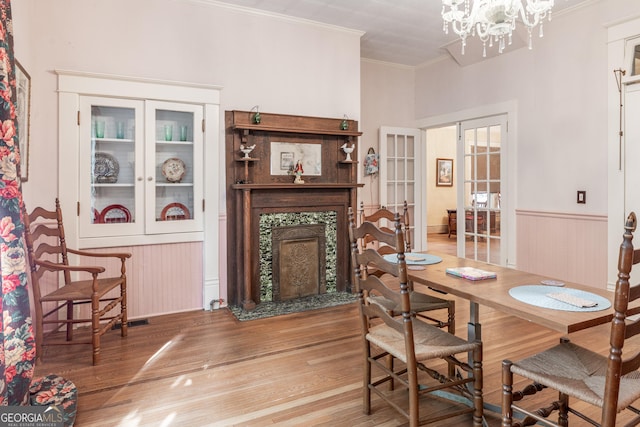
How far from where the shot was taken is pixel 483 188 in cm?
487

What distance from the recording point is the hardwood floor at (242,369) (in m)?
2.06

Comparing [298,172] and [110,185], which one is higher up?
[298,172]

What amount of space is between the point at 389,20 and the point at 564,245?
120 inches

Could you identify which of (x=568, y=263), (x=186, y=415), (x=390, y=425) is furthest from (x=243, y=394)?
(x=568, y=263)

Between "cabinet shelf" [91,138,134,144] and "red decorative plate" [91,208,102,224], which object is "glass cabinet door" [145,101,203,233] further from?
"red decorative plate" [91,208,102,224]

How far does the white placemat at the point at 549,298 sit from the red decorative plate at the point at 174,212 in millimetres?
3037

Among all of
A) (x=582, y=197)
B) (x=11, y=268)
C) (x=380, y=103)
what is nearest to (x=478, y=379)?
(x=11, y=268)

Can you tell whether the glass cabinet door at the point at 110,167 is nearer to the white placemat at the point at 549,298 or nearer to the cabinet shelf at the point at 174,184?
the cabinet shelf at the point at 174,184

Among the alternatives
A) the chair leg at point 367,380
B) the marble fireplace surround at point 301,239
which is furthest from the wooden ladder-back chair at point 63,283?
the chair leg at point 367,380

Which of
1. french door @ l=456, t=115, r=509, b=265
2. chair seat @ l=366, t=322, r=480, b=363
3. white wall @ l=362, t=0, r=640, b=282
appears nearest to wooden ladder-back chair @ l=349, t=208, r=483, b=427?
chair seat @ l=366, t=322, r=480, b=363

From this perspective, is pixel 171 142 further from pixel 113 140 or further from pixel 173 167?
pixel 113 140

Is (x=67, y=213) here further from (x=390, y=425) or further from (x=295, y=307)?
(x=390, y=425)

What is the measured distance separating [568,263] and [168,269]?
407 cm

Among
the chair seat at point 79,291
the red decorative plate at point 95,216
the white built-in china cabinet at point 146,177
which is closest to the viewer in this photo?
the chair seat at point 79,291
